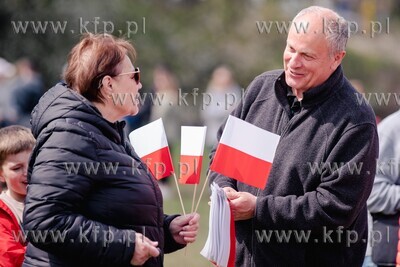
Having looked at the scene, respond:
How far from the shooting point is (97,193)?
13.3 feet

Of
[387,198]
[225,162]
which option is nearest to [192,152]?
[225,162]

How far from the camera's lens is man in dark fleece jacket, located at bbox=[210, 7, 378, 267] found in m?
4.55

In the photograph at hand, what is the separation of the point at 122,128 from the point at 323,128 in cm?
106

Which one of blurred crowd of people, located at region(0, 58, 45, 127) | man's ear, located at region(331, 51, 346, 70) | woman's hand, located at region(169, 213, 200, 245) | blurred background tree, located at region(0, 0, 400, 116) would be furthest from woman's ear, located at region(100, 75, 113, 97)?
blurred background tree, located at region(0, 0, 400, 116)

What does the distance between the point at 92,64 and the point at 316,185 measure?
4.50 ft

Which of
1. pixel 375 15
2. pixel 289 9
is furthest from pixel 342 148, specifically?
pixel 375 15

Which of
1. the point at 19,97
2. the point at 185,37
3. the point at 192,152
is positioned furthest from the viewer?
the point at 185,37

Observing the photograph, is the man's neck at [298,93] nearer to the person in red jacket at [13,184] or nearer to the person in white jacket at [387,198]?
the person in white jacket at [387,198]

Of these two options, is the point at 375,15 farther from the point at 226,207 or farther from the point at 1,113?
the point at 226,207

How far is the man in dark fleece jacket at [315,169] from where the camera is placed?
14.9ft

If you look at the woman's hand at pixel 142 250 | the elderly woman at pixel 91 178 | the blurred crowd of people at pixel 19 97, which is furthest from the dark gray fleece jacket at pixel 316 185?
the blurred crowd of people at pixel 19 97

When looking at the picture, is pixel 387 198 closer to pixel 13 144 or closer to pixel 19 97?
pixel 13 144

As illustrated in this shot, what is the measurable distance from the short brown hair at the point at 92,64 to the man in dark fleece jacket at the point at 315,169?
3.20 ft

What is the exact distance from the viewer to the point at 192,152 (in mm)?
4664
